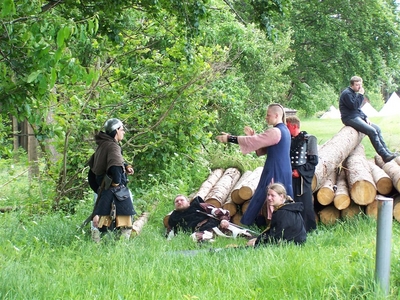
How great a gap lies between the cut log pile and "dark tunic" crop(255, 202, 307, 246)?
221 centimetres

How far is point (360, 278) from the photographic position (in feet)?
15.7

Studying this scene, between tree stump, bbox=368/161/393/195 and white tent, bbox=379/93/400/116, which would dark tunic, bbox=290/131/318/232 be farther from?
white tent, bbox=379/93/400/116

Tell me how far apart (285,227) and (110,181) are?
2.43 meters

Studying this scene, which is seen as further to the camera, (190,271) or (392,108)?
(392,108)

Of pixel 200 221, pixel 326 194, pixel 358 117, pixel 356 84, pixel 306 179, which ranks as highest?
pixel 356 84

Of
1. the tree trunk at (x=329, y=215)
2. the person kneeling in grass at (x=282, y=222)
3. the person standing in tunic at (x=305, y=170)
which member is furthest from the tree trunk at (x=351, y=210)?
the person kneeling in grass at (x=282, y=222)

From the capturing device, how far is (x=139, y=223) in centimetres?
923

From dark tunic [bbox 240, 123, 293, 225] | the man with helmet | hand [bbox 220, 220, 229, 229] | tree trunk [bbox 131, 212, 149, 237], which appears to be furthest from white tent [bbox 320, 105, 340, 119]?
the man with helmet

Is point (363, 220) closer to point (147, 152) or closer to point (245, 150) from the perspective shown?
point (245, 150)

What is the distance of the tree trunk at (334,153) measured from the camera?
902 cm

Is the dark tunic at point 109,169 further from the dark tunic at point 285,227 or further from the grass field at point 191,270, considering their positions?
the dark tunic at point 285,227

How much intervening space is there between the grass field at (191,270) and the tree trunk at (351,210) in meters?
1.17

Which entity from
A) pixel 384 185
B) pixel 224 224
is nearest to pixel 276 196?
pixel 224 224

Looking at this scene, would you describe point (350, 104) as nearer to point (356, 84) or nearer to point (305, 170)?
point (356, 84)
